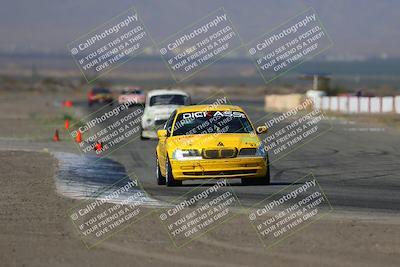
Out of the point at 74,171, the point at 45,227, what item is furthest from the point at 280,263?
the point at 74,171

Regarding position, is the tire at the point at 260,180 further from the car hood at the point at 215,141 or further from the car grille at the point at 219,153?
the car grille at the point at 219,153

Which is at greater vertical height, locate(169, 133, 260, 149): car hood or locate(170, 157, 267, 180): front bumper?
locate(169, 133, 260, 149): car hood

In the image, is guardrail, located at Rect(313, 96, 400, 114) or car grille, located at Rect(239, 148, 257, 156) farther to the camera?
guardrail, located at Rect(313, 96, 400, 114)

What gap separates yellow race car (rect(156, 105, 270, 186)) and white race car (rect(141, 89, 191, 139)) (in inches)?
487

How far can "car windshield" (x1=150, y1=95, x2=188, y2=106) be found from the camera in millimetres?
30922

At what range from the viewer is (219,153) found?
16109 millimetres

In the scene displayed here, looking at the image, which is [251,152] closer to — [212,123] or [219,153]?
[219,153]

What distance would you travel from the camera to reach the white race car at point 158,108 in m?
29.9

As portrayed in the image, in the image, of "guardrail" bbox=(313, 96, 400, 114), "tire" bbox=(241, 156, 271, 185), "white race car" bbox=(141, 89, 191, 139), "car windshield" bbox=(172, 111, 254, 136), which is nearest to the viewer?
"tire" bbox=(241, 156, 271, 185)

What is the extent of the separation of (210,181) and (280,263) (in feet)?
25.3

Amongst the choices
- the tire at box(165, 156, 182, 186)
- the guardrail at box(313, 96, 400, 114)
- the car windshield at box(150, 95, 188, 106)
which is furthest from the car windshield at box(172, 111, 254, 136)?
the guardrail at box(313, 96, 400, 114)

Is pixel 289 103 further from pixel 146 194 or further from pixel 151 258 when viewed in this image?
pixel 151 258

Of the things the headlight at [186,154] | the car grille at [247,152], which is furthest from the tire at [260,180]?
the headlight at [186,154]

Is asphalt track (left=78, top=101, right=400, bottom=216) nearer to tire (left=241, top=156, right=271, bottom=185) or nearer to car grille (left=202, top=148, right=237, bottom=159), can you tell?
tire (left=241, top=156, right=271, bottom=185)
